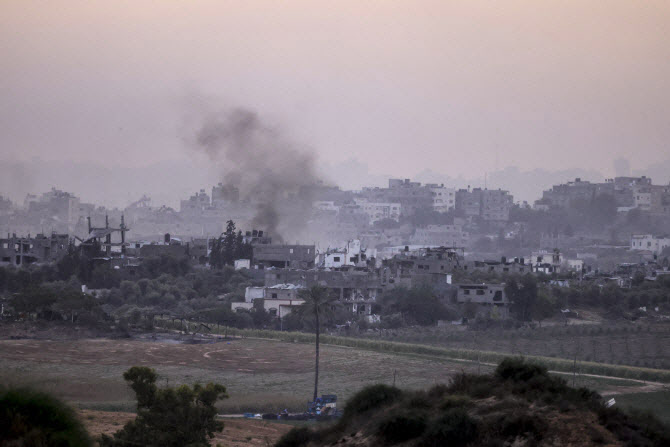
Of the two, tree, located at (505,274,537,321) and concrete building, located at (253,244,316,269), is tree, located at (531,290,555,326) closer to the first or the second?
tree, located at (505,274,537,321)

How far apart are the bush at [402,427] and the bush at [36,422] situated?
4.05 meters

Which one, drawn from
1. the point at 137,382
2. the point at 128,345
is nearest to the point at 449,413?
→ the point at 137,382

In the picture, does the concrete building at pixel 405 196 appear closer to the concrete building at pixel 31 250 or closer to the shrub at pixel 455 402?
the concrete building at pixel 31 250

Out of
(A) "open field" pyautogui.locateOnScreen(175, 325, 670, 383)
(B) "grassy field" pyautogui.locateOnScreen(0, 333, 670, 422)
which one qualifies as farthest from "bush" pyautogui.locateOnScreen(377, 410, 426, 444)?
(A) "open field" pyautogui.locateOnScreen(175, 325, 670, 383)

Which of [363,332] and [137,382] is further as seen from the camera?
[363,332]

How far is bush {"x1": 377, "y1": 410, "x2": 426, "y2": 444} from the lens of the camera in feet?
44.2

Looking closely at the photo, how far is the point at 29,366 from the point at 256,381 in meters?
6.56

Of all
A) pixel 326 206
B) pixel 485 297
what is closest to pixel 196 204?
pixel 326 206

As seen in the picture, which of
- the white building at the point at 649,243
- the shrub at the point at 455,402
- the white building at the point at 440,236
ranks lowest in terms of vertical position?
the shrub at the point at 455,402

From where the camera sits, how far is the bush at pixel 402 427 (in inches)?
530

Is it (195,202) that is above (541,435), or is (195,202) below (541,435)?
above

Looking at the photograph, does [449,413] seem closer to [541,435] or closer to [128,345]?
[541,435]

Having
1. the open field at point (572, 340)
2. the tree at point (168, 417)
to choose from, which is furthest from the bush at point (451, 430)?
the open field at point (572, 340)

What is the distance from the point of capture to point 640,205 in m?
132
